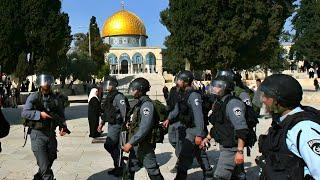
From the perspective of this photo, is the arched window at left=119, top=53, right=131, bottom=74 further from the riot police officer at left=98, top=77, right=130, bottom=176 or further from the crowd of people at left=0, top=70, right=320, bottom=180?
the riot police officer at left=98, top=77, right=130, bottom=176

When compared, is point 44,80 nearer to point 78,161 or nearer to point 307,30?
point 78,161

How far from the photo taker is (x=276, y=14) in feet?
104

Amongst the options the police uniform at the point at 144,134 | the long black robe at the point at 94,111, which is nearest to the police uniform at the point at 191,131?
the police uniform at the point at 144,134

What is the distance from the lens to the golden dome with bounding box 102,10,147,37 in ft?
352

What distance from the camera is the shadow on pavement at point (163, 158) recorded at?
8.72 metres

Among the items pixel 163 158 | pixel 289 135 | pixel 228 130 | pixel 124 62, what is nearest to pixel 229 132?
pixel 228 130

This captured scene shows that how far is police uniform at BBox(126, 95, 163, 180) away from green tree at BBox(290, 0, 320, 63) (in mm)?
36368

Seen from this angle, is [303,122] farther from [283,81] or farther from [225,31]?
[225,31]

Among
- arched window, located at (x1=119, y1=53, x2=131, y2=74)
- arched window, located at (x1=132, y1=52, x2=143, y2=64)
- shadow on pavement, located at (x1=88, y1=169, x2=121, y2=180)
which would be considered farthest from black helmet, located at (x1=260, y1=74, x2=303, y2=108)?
arched window, located at (x1=119, y1=53, x2=131, y2=74)

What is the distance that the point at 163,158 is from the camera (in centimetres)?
915

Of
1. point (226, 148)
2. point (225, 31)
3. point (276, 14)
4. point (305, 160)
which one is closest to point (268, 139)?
point (305, 160)

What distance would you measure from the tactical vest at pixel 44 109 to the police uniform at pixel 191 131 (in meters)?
1.81

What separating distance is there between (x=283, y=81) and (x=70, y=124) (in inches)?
542

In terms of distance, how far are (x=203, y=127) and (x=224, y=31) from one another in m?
24.4
